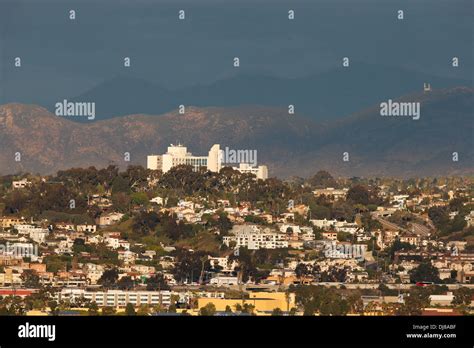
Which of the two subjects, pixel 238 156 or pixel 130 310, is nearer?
pixel 130 310

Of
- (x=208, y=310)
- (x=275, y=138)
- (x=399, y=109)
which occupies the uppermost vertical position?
(x=399, y=109)

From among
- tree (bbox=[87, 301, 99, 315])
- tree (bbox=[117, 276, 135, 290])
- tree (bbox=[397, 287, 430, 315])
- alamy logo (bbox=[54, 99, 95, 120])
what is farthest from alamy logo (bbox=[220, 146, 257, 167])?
tree (bbox=[87, 301, 99, 315])

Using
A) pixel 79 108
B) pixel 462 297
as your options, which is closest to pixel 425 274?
pixel 462 297

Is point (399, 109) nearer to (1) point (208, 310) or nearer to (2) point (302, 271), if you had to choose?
(2) point (302, 271)

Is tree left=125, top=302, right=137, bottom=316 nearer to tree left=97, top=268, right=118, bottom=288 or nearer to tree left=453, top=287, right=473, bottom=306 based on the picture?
tree left=97, top=268, right=118, bottom=288

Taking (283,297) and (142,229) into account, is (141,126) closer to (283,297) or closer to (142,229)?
(142,229)

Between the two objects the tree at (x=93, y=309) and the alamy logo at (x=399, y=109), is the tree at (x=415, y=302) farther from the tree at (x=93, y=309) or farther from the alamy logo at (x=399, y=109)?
the alamy logo at (x=399, y=109)
